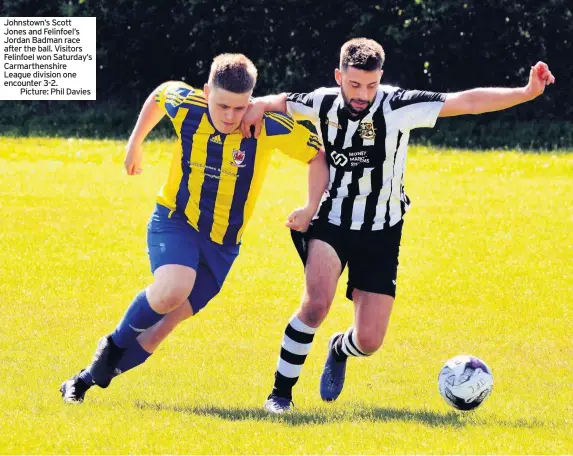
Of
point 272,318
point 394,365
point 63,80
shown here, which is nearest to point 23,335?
point 272,318

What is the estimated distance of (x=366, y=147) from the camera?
6727 mm

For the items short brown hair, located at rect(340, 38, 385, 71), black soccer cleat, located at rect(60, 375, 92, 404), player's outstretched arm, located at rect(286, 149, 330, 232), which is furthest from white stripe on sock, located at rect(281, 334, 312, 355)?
short brown hair, located at rect(340, 38, 385, 71)

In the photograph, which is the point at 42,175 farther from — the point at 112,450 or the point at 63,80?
the point at 112,450

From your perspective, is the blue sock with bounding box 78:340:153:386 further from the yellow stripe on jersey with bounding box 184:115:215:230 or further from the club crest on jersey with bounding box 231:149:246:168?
the club crest on jersey with bounding box 231:149:246:168

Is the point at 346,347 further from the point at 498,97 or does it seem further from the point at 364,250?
the point at 498,97

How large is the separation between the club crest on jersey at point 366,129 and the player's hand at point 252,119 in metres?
0.55

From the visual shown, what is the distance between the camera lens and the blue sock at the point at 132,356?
6.71 meters

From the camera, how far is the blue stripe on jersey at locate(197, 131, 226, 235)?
6.68 meters

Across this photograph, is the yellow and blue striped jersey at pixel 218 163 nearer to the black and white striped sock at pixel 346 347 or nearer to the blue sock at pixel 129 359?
the blue sock at pixel 129 359

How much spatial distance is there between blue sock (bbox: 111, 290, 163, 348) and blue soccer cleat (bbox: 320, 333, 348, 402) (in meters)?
1.14

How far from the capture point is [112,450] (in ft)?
18.6

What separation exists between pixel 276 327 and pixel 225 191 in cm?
263

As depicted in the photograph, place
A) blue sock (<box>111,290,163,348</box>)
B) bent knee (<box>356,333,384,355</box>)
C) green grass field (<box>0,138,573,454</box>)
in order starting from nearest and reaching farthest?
green grass field (<box>0,138,573,454</box>), blue sock (<box>111,290,163,348</box>), bent knee (<box>356,333,384,355</box>)

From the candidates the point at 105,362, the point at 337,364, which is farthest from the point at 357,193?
the point at 105,362
